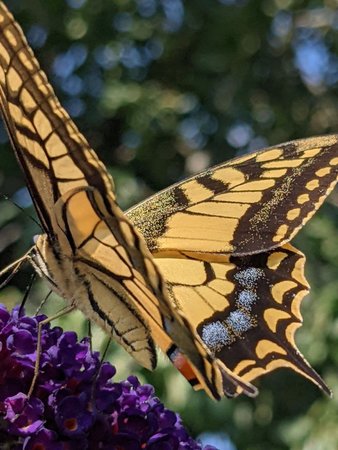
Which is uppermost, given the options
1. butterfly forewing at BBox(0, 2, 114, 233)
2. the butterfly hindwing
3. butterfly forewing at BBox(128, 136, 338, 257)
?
butterfly forewing at BBox(0, 2, 114, 233)

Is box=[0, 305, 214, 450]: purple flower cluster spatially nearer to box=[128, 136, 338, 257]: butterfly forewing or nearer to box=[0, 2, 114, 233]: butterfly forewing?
box=[0, 2, 114, 233]: butterfly forewing

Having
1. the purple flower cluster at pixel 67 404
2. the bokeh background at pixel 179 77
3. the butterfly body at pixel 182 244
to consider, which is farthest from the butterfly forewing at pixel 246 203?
the bokeh background at pixel 179 77

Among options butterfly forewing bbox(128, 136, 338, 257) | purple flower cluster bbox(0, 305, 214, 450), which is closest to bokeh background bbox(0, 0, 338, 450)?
butterfly forewing bbox(128, 136, 338, 257)

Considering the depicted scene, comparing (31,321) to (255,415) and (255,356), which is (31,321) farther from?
(255,415)

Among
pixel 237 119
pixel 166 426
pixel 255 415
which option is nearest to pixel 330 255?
pixel 255 415

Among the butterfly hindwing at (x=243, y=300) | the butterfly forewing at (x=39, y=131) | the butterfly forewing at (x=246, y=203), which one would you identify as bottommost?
the butterfly hindwing at (x=243, y=300)

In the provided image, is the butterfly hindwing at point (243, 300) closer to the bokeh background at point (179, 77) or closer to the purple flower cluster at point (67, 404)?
the purple flower cluster at point (67, 404)

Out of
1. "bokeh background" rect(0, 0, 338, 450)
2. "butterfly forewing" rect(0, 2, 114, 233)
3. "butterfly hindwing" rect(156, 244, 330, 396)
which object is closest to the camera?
"butterfly forewing" rect(0, 2, 114, 233)

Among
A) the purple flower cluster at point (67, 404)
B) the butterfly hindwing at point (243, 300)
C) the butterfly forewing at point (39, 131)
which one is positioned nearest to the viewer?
the butterfly forewing at point (39, 131)

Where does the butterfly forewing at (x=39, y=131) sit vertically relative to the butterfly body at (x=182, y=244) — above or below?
above
